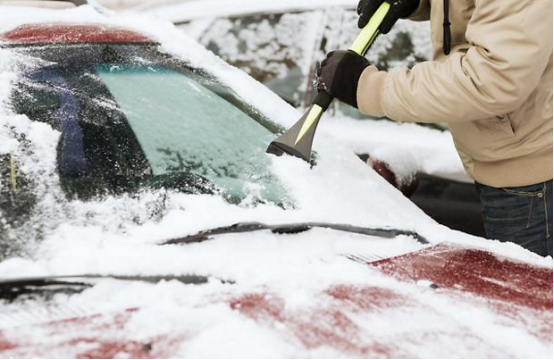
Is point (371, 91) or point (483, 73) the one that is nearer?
point (483, 73)

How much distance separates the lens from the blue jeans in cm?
192

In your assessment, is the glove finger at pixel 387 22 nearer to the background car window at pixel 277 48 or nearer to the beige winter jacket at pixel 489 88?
the beige winter jacket at pixel 489 88

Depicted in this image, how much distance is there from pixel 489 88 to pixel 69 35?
1.17 metres

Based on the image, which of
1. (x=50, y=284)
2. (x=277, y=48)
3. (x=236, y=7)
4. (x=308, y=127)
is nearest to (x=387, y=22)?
(x=308, y=127)

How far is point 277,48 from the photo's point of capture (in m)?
3.39

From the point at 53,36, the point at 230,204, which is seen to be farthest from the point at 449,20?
the point at 53,36

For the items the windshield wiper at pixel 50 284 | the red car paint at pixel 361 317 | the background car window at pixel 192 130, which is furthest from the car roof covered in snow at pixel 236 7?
the windshield wiper at pixel 50 284

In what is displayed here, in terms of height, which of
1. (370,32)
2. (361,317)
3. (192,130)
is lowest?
(361,317)

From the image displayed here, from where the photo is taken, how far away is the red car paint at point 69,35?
174cm

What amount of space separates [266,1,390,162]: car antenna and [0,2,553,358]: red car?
4 centimetres

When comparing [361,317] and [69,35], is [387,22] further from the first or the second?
[361,317]

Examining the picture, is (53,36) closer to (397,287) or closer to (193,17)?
(397,287)

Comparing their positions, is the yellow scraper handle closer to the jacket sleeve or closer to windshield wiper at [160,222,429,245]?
the jacket sleeve

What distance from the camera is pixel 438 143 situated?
3.07 meters
